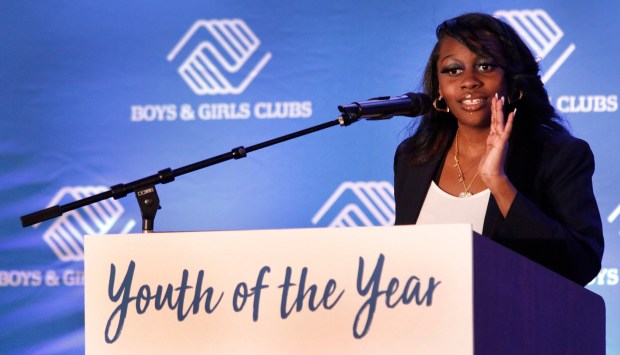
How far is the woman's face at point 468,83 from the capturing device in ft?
8.63

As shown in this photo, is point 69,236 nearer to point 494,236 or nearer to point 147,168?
point 147,168

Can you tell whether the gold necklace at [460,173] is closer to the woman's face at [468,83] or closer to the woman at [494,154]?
the woman at [494,154]

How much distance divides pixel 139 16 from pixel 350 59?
0.94 meters

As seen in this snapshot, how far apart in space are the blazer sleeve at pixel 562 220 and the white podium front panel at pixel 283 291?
0.67 m

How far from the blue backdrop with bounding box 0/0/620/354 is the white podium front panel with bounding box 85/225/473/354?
205 cm

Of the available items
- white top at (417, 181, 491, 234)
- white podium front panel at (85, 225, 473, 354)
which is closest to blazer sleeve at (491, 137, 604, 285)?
white top at (417, 181, 491, 234)

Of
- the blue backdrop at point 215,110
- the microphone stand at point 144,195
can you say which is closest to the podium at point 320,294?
the microphone stand at point 144,195

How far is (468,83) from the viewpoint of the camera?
2637 mm

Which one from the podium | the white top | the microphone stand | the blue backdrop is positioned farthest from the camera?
the blue backdrop

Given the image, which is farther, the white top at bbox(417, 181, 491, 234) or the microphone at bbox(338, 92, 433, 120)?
the white top at bbox(417, 181, 491, 234)

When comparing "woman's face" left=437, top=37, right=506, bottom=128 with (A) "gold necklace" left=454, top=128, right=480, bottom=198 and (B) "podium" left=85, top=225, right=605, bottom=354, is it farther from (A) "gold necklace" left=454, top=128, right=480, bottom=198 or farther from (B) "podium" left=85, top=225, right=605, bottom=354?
(B) "podium" left=85, top=225, right=605, bottom=354

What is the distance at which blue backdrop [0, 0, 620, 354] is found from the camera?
11.8 feet

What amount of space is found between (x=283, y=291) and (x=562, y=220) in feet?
3.39

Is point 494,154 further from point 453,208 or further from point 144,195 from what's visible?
point 144,195
